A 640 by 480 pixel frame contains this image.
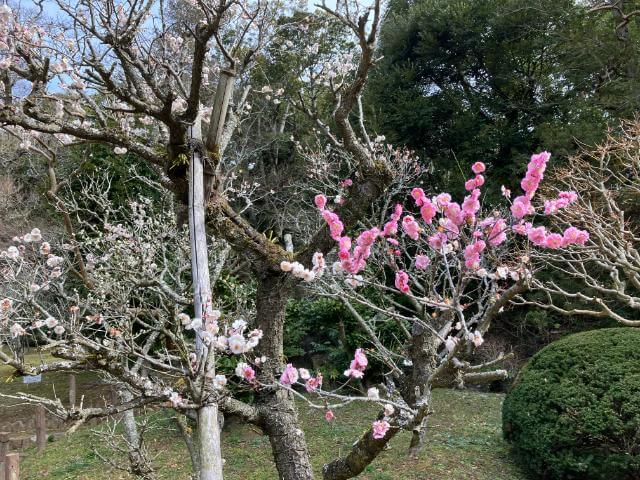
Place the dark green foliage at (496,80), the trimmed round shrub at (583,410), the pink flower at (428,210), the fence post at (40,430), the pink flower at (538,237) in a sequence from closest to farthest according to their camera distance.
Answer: the pink flower at (538,237), the pink flower at (428,210), the trimmed round shrub at (583,410), the fence post at (40,430), the dark green foliage at (496,80)

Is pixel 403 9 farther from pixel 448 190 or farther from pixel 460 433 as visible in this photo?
pixel 460 433

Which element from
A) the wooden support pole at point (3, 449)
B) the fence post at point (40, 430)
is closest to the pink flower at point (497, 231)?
the wooden support pole at point (3, 449)

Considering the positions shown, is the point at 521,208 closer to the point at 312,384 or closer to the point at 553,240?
the point at 553,240

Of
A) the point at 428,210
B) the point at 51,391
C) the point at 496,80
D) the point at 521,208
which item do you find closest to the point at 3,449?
the point at 51,391

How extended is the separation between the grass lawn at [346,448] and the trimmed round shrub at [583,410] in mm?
595

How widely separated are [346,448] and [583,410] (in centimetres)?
267

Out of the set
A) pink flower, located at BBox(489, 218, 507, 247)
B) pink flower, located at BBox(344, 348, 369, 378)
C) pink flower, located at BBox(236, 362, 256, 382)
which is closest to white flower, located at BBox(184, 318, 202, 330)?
pink flower, located at BBox(236, 362, 256, 382)

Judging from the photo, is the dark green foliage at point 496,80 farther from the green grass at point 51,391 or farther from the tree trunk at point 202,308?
the green grass at point 51,391

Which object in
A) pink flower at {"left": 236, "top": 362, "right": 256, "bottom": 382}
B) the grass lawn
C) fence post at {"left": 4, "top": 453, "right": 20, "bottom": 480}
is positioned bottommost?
the grass lawn

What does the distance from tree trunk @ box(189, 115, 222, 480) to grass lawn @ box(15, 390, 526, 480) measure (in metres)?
2.38

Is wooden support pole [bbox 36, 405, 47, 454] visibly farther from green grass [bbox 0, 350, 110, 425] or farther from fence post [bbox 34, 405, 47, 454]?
green grass [bbox 0, 350, 110, 425]

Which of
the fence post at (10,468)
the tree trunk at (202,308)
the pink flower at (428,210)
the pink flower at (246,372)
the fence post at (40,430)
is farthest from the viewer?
the fence post at (40,430)

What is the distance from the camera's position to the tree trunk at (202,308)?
1.64 meters

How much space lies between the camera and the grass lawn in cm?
462
